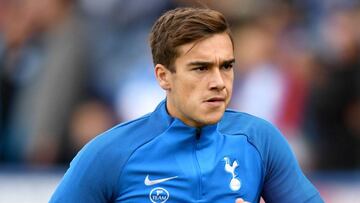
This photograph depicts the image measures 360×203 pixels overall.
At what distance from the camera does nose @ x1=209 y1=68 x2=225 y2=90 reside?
463 cm

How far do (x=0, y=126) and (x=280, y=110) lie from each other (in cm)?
246

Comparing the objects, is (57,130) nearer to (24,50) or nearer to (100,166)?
(24,50)

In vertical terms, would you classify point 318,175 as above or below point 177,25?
below

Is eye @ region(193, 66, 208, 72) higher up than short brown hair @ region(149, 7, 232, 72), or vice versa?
short brown hair @ region(149, 7, 232, 72)

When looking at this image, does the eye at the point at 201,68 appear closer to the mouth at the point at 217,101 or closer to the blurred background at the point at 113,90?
the mouth at the point at 217,101

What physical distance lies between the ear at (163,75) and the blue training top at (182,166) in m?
0.12

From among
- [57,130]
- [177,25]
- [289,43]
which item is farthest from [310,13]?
[177,25]

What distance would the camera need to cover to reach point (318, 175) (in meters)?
8.72

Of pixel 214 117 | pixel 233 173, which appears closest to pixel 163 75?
pixel 214 117

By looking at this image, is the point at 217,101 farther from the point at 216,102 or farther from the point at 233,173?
the point at 233,173

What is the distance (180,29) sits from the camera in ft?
15.4

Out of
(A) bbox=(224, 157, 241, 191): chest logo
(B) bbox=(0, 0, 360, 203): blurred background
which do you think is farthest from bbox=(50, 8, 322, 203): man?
(B) bbox=(0, 0, 360, 203): blurred background

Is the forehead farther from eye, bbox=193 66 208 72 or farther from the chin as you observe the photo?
the chin

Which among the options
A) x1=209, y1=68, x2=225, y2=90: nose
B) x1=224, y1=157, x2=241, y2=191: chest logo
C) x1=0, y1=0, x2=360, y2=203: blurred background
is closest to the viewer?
x1=209, y1=68, x2=225, y2=90: nose
